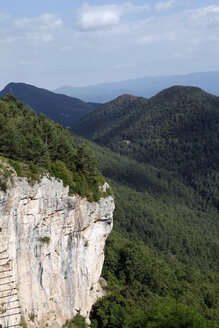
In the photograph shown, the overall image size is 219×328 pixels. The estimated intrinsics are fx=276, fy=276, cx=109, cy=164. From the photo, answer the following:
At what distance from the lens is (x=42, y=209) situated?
26.2m

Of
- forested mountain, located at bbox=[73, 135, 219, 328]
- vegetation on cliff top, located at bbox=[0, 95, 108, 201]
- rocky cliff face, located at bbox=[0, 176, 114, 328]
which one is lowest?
forested mountain, located at bbox=[73, 135, 219, 328]

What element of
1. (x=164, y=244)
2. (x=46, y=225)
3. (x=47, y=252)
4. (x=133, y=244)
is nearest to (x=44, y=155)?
(x=46, y=225)

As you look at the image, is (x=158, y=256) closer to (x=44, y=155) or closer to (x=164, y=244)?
(x=164, y=244)

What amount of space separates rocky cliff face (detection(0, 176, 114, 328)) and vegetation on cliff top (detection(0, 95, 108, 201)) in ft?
4.61

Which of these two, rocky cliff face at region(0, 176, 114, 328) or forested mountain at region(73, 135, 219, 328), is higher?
rocky cliff face at region(0, 176, 114, 328)

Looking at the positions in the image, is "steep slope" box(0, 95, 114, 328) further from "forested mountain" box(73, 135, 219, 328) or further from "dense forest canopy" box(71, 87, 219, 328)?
"dense forest canopy" box(71, 87, 219, 328)

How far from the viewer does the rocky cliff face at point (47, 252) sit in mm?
22969

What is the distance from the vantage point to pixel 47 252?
27156 mm

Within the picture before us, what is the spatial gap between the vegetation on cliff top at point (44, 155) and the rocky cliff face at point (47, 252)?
1.41 meters

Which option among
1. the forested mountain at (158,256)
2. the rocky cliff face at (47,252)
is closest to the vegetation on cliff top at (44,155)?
the rocky cliff face at (47,252)

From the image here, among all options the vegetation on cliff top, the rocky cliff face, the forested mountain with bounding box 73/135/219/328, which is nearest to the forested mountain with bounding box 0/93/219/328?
the vegetation on cliff top

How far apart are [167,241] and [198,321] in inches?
2933

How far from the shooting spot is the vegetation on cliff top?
2669 centimetres

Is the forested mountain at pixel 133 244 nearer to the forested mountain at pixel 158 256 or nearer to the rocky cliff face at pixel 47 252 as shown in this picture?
the forested mountain at pixel 158 256
